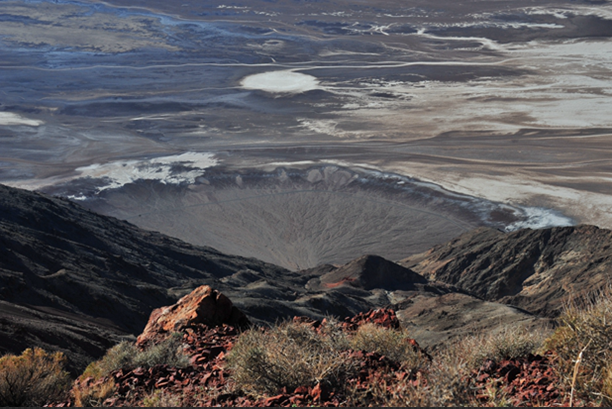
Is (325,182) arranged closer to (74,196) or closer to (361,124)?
(361,124)

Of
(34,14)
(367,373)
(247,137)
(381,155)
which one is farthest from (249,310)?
(34,14)

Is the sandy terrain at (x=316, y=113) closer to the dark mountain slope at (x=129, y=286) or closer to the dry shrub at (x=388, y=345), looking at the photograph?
the dark mountain slope at (x=129, y=286)

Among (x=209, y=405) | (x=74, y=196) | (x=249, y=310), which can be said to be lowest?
(x=74, y=196)

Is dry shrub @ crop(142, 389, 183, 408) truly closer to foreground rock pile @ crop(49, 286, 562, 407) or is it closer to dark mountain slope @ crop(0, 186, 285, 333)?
foreground rock pile @ crop(49, 286, 562, 407)

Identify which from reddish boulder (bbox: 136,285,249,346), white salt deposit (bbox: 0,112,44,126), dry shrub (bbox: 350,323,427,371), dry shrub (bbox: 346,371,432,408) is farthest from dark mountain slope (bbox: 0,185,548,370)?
white salt deposit (bbox: 0,112,44,126)

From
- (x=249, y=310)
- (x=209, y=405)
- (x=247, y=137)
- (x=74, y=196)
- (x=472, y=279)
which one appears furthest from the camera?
(x=247, y=137)

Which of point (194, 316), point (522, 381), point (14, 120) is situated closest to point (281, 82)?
point (14, 120)

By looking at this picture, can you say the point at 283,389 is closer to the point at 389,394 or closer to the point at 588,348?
the point at 389,394
